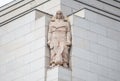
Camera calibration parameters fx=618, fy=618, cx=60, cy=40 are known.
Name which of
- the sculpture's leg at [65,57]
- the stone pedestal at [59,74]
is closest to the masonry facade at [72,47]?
the stone pedestal at [59,74]

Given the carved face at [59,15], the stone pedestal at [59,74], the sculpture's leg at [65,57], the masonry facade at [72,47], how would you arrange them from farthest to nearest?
1. the carved face at [59,15]
2. the masonry facade at [72,47]
3. the sculpture's leg at [65,57]
4. the stone pedestal at [59,74]

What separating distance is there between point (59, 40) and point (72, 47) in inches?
34.3

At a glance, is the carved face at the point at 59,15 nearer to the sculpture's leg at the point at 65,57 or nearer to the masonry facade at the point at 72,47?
the masonry facade at the point at 72,47

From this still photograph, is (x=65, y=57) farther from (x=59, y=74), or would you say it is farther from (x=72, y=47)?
A: (x=59, y=74)

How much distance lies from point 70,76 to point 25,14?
20.0 ft

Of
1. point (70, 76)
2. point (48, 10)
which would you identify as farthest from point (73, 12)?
point (70, 76)

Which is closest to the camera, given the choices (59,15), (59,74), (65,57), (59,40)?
(59,74)

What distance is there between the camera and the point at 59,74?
35.1 meters

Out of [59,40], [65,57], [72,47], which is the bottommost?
[65,57]

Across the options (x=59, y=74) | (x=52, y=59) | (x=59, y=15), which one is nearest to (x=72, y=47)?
(x=52, y=59)

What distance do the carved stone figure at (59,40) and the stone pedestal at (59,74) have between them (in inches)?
15.4

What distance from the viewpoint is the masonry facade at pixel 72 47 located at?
36312 mm

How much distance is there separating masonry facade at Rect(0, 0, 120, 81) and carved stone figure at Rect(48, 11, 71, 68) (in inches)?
12.1

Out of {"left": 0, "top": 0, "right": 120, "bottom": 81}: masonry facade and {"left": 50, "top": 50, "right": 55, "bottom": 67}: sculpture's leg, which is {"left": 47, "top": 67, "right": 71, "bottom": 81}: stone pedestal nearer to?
{"left": 0, "top": 0, "right": 120, "bottom": 81}: masonry facade
